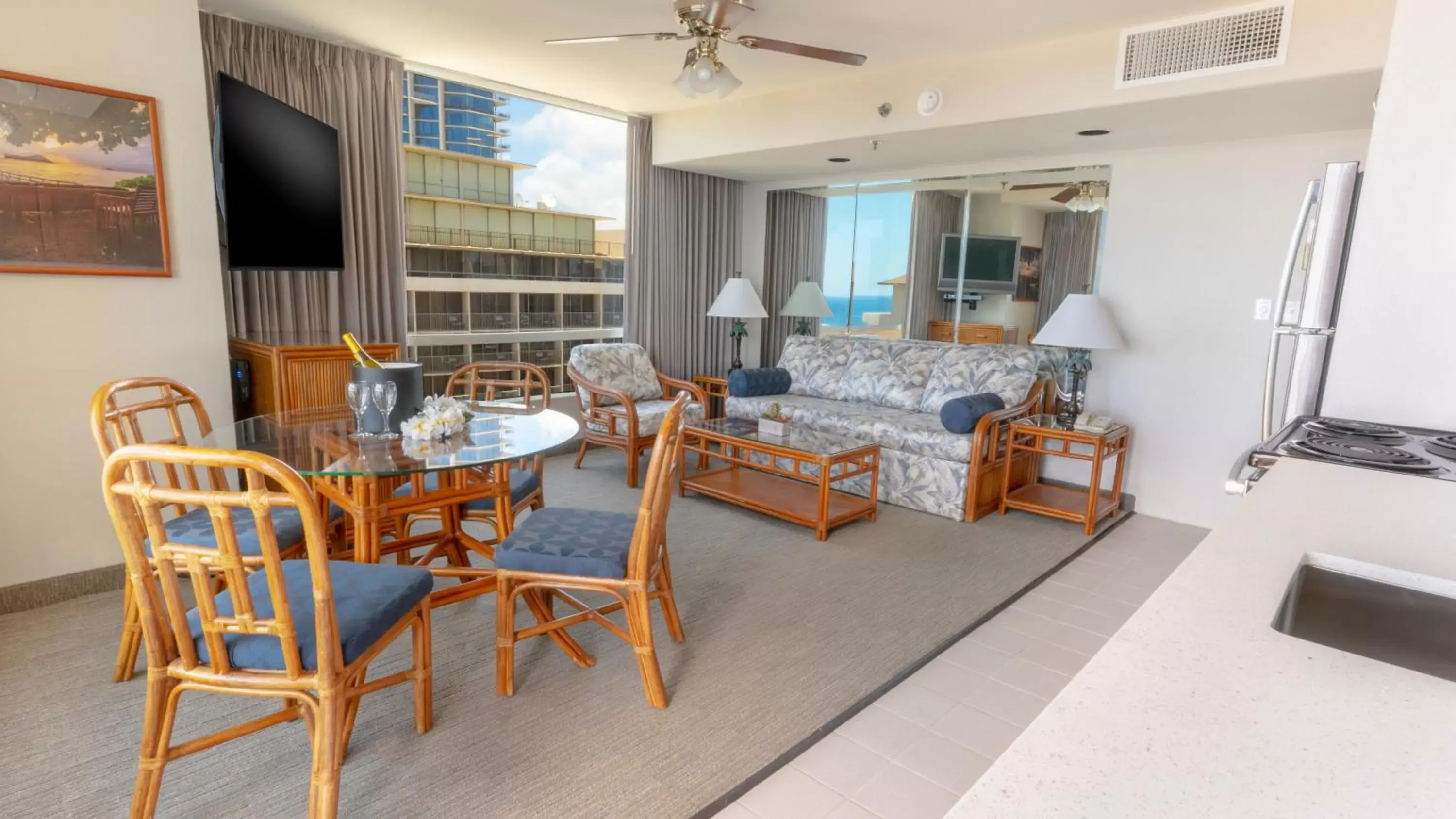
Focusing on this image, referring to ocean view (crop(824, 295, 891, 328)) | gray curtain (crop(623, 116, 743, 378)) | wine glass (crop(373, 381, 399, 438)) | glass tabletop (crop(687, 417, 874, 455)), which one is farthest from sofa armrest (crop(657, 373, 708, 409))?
wine glass (crop(373, 381, 399, 438))

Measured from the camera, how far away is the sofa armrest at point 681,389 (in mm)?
4906

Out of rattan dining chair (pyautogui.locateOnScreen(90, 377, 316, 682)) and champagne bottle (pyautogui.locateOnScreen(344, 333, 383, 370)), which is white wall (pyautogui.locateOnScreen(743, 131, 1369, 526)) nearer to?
champagne bottle (pyautogui.locateOnScreen(344, 333, 383, 370))

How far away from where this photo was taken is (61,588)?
2.68 metres

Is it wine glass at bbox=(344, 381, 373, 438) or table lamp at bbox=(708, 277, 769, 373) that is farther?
table lamp at bbox=(708, 277, 769, 373)

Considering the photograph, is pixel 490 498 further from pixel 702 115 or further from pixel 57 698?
pixel 702 115

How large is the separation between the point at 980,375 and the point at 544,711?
3356 mm

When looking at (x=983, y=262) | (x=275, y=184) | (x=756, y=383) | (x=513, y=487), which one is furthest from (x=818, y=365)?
(x=275, y=184)

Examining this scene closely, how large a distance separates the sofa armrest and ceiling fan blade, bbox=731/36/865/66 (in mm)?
2240

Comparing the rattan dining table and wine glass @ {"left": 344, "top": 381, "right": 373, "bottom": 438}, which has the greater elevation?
wine glass @ {"left": 344, "top": 381, "right": 373, "bottom": 438}

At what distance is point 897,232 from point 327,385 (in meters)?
3.75

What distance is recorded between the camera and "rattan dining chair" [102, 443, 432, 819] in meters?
1.30

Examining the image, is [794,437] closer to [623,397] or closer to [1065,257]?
[623,397]

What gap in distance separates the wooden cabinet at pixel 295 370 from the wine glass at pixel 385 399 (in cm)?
88

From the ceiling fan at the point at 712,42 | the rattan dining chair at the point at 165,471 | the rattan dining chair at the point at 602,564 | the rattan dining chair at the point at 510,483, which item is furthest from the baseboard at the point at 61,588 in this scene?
the ceiling fan at the point at 712,42
